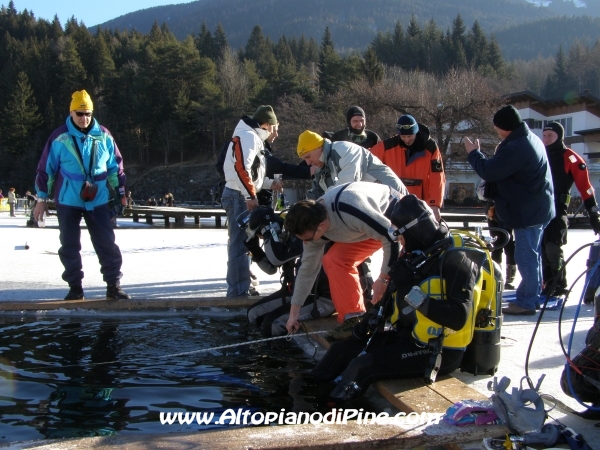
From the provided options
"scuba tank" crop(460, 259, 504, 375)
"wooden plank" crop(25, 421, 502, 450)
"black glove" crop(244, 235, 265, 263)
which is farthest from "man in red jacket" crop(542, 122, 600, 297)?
"wooden plank" crop(25, 421, 502, 450)

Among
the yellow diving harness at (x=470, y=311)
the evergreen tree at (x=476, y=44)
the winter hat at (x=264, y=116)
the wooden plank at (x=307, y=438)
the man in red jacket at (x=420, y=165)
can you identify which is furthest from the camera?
the evergreen tree at (x=476, y=44)

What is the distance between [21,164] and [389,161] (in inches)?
2977

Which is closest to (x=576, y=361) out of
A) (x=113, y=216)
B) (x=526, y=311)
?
(x=526, y=311)

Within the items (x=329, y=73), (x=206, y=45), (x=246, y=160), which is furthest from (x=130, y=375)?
(x=206, y=45)

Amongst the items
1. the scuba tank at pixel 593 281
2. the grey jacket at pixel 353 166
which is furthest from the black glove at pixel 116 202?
the scuba tank at pixel 593 281

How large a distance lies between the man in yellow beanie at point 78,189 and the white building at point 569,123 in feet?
135

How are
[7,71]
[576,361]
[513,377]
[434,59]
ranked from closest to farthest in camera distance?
1. [576,361]
2. [513,377]
3. [7,71]
4. [434,59]

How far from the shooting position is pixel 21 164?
73.7 meters

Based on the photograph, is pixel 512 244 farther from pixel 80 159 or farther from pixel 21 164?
pixel 21 164

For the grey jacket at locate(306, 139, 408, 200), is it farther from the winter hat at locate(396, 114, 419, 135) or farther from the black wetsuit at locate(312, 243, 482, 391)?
the black wetsuit at locate(312, 243, 482, 391)

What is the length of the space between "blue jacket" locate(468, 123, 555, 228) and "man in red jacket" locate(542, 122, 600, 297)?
736mm

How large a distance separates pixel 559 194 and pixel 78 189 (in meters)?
4.57

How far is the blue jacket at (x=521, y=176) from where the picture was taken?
16.9 feet

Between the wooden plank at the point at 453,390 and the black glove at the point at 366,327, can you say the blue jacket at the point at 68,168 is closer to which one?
the black glove at the point at 366,327
